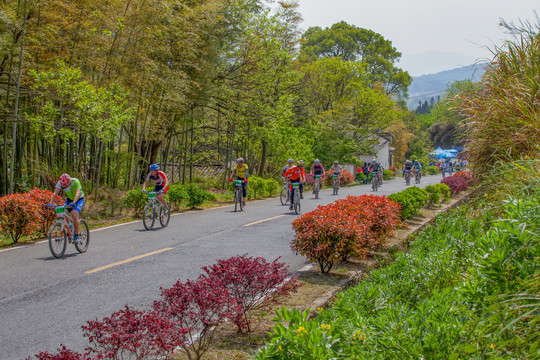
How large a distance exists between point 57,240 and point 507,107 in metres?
8.41

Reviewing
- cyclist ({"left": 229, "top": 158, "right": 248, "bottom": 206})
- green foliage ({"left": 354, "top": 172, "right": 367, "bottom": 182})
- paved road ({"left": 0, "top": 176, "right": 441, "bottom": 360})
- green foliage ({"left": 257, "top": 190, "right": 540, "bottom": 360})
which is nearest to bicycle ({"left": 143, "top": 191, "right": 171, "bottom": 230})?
paved road ({"left": 0, "top": 176, "right": 441, "bottom": 360})

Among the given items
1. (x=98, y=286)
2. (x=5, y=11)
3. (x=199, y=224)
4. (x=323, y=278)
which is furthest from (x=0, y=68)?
(x=323, y=278)

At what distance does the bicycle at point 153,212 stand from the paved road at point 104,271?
0.28 metres

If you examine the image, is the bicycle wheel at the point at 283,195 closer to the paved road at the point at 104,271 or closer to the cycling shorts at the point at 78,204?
the paved road at the point at 104,271

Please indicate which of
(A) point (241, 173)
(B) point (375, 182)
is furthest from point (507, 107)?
(B) point (375, 182)

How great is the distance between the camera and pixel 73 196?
986 centimetres

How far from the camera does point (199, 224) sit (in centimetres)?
1323

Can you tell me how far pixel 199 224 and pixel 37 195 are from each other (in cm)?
427

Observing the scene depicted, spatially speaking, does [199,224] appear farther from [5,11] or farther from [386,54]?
[386,54]

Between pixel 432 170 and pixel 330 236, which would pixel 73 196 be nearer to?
pixel 330 236

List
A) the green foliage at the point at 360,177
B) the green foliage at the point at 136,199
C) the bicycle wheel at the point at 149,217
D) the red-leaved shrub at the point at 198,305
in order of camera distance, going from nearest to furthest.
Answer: the red-leaved shrub at the point at 198,305
the bicycle wheel at the point at 149,217
the green foliage at the point at 136,199
the green foliage at the point at 360,177

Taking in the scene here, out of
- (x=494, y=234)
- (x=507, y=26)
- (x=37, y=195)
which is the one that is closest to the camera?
(x=494, y=234)

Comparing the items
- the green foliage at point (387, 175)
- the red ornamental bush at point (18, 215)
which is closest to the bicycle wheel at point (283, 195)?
the red ornamental bush at point (18, 215)

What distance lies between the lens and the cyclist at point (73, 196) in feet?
31.0
